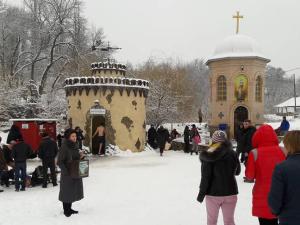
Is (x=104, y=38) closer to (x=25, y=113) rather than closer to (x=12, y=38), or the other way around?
(x=12, y=38)

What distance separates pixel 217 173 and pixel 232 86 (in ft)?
73.2

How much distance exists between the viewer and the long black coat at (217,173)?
508 centimetres

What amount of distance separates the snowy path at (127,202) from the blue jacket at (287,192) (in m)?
3.71

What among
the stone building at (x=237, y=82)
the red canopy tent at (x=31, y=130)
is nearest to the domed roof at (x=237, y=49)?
the stone building at (x=237, y=82)

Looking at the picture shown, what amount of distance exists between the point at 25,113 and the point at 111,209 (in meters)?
23.0

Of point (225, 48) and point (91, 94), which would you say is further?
point (225, 48)

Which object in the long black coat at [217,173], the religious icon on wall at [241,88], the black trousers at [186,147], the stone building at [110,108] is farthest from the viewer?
the religious icon on wall at [241,88]

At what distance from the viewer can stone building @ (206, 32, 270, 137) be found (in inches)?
1041

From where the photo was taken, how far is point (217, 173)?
200 inches

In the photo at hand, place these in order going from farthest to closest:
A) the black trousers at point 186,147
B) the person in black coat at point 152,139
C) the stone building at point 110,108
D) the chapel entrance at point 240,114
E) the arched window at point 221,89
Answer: the arched window at point 221,89
the chapel entrance at point 240,114
the person in black coat at point 152,139
the black trousers at point 186,147
the stone building at point 110,108

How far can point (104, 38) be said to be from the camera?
3966 cm

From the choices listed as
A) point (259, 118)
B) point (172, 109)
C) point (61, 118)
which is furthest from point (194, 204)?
point (172, 109)

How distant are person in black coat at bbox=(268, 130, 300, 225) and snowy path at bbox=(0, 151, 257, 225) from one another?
12.2 ft

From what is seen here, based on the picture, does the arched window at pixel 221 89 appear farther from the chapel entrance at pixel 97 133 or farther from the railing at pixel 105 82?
the chapel entrance at pixel 97 133
